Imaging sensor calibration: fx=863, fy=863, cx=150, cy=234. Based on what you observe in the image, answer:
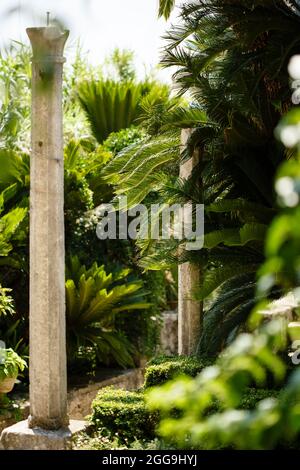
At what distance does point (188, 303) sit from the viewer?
27.3 feet

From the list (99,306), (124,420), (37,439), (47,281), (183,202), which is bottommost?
(37,439)

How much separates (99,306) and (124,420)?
12.4 ft

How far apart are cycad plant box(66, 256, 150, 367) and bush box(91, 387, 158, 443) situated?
3.30 metres

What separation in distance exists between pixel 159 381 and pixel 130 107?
6.55 m

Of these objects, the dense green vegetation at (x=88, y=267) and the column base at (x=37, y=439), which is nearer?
the column base at (x=37, y=439)

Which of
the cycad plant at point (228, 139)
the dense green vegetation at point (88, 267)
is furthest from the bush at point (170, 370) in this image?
the dense green vegetation at point (88, 267)

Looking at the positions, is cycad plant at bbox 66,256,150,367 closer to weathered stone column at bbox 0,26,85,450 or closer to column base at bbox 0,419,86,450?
weathered stone column at bbox 0,26,85,450

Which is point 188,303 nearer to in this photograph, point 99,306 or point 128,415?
point 99,306

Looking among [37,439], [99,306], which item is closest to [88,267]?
[99,306]

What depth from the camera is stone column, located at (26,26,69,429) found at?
665 cm

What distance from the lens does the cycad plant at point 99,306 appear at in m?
9.88

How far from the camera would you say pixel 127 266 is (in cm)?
1151

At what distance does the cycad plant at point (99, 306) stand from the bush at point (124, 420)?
330cm

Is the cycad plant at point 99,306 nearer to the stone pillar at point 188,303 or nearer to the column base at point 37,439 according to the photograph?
the stone pillar at point 188,303
